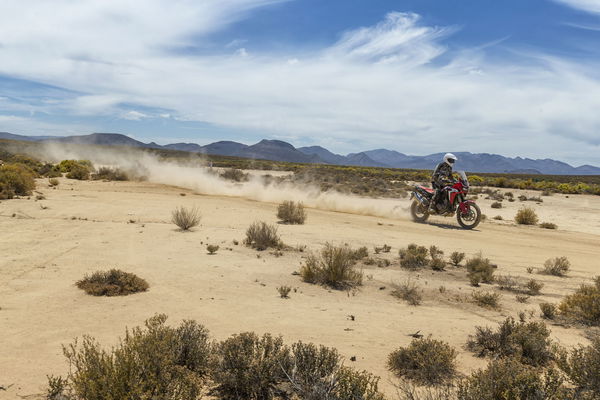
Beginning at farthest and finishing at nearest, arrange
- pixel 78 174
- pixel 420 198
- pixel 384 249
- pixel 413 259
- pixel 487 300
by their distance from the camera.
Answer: pixel 78 174 < pixel 420 198 < pixel 384 249 < pixel 413 259 < pixel 487 300

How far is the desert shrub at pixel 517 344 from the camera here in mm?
4871

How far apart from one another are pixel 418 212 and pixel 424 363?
1333 centimetres

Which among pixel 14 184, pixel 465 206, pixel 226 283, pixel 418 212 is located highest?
pixel 465 206

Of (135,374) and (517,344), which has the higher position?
(135,374)

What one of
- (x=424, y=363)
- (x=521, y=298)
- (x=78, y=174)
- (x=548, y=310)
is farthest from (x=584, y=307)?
(x=78, y=174)

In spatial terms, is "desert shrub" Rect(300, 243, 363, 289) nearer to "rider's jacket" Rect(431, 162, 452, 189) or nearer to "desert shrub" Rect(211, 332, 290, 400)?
"desert shrub" Rect(211, 332, 290, 400)

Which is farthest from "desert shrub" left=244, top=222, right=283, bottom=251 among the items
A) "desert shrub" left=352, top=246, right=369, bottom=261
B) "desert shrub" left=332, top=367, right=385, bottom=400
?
"desert shrub" left=332, top=367, right=385, bottom=400

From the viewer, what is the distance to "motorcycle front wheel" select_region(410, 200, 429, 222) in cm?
1691

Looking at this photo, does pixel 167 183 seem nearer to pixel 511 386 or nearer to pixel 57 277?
pixel 57 277

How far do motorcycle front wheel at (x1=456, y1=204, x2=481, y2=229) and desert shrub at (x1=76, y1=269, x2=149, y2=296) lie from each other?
12308 mm

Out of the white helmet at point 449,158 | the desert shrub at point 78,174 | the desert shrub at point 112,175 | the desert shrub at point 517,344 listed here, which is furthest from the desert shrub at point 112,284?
the desert shrub at point 78,174

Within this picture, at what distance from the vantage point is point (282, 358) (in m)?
4.29

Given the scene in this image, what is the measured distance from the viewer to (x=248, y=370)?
13.2 ft

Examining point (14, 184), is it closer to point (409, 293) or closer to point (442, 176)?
point (409, 293)
